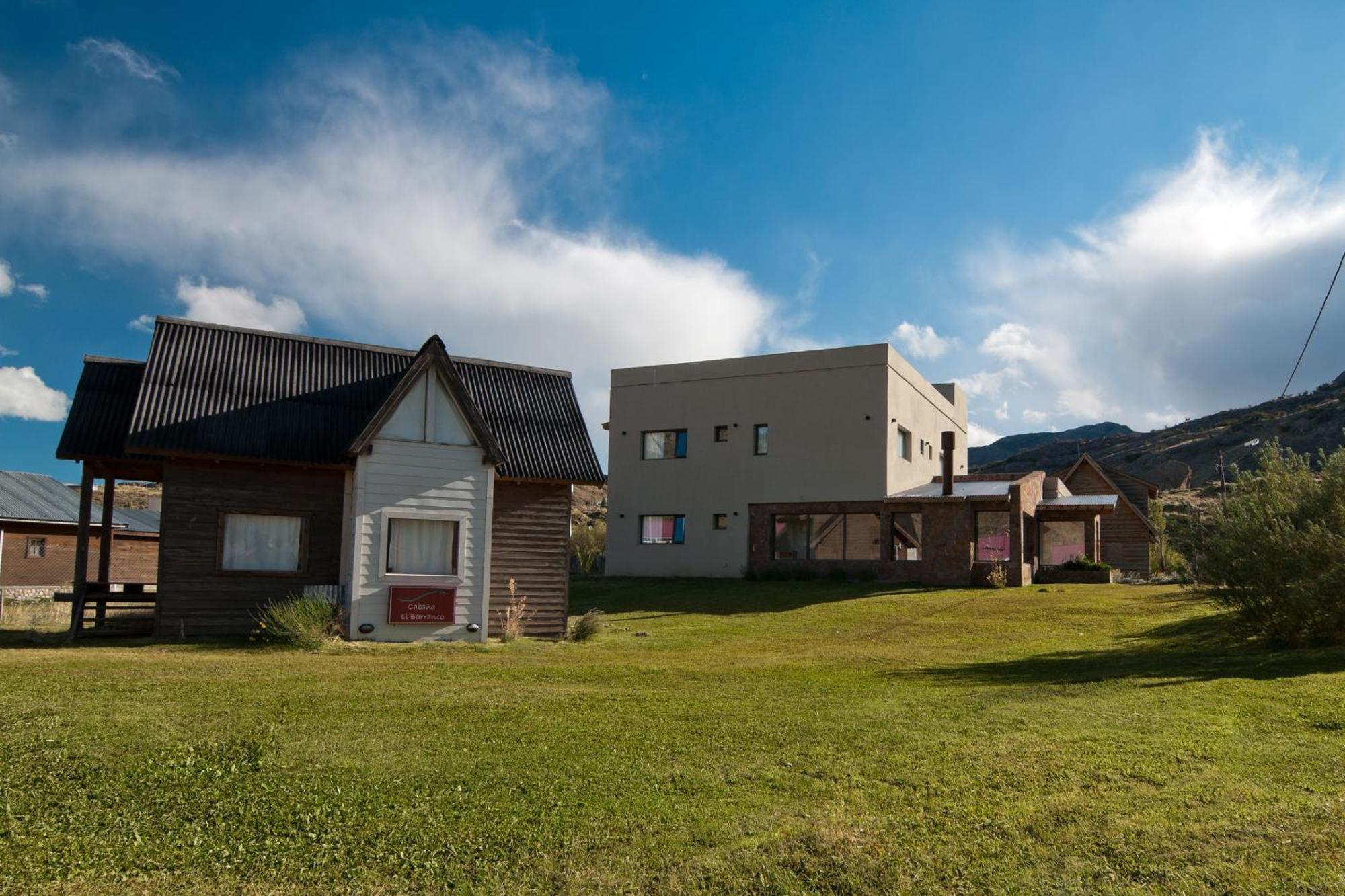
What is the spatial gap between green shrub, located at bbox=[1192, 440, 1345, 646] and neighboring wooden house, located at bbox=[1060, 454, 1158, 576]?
87.6 feet

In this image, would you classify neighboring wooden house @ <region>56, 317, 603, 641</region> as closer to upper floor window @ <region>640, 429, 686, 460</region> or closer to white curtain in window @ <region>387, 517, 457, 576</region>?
white curtain in window @ <region>387, 517, 457, 576</region>

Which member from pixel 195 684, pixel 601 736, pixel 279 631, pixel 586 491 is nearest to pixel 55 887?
pixel 601 736

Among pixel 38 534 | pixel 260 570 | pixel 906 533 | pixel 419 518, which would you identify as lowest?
pixel 260 570

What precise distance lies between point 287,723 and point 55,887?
381 cm

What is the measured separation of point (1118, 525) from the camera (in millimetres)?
44469

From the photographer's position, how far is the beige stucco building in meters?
37.2

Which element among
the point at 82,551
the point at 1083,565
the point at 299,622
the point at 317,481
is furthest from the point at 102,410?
the point at 1083,565

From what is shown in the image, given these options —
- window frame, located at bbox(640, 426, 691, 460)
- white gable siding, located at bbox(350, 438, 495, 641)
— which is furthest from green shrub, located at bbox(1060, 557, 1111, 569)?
white gable siding, located at bbox(350, 438, 495, 641)

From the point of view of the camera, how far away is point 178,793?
7.34m

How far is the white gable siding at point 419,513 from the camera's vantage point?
1820cm

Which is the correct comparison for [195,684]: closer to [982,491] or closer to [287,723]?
[287,723]

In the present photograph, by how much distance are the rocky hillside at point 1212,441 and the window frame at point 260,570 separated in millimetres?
58851

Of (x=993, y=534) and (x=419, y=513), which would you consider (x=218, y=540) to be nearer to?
(x=419, y=513)

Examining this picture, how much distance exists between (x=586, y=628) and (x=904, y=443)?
22.1 meters
